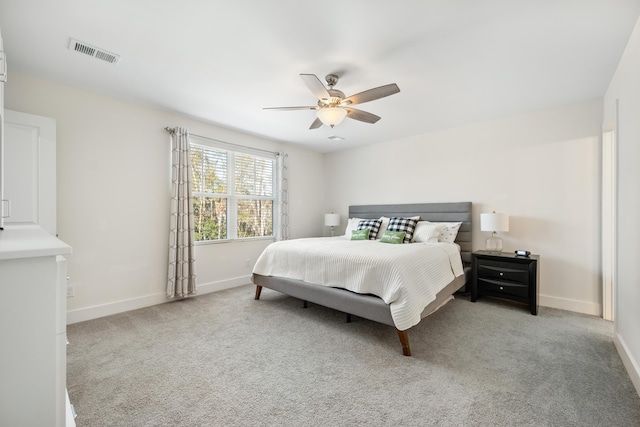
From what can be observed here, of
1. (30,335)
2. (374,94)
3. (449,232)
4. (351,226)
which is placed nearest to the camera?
(30,335)

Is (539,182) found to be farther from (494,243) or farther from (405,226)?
(405,226)

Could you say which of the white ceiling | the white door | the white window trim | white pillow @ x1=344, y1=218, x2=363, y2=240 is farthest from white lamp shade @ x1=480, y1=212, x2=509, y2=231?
the white door

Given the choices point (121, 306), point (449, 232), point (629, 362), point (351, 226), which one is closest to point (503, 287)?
point (449, 232)

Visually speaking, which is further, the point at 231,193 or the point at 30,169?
the point at 231,193

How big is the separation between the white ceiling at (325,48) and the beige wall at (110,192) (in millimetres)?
228

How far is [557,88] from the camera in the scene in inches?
115

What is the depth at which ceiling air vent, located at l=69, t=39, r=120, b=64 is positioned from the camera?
2.20 m

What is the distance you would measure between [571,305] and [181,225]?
4.94m

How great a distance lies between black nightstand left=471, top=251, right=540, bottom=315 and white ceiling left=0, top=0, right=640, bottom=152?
73.4 inches

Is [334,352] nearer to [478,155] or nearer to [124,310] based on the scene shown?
[124,310]

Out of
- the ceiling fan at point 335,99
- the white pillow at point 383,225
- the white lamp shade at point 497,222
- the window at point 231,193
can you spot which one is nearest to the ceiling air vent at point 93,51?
the ceiling fan at point 335,99

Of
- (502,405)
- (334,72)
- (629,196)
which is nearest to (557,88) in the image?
(629,196)

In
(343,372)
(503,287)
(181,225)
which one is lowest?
(343,372)

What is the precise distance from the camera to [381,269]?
2.52 metres
